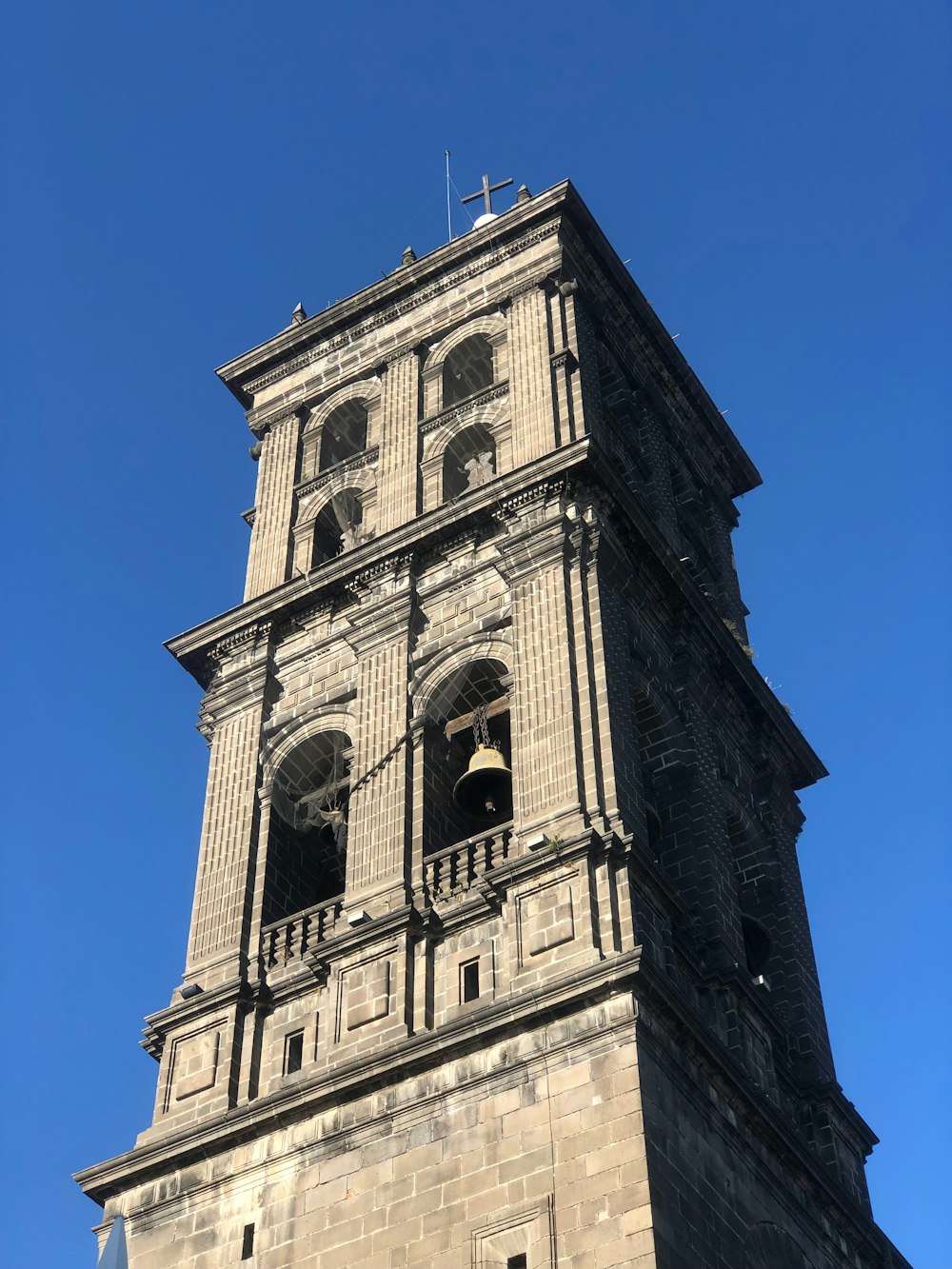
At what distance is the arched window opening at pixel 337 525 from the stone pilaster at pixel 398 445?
1283mm

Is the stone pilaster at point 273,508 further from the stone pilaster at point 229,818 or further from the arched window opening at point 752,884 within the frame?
the arched window opening at point 752,884

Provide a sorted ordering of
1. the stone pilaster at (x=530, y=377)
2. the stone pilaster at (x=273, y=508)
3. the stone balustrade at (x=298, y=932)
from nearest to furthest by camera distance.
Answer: the stone balustrade at (x=298, y=932) → the stone pilaster at (x=530, y=377) → the stone pilaster at (x=273, y=508)

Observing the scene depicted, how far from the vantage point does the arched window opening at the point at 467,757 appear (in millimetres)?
32594

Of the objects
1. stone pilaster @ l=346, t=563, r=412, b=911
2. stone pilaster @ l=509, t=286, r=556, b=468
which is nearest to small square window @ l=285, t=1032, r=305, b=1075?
stone pilaster @ l=346, t=563, r=412, b=911

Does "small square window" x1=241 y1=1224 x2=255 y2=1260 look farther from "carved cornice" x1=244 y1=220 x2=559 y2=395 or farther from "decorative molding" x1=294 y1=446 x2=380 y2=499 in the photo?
"carved cornice" x1=244 y1=220 x2=559 y2=395

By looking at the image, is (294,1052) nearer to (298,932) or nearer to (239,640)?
(298,932)

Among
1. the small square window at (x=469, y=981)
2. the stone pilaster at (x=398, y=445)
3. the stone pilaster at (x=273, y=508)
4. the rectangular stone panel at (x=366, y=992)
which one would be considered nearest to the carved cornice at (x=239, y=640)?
the stone pilaster at (x=273, y=508)

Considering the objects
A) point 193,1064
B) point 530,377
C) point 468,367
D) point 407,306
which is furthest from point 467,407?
point 193,1064

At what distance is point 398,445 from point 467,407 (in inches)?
58.3

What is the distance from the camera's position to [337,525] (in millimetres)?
41312

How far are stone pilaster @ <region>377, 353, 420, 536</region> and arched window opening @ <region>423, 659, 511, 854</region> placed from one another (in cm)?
399

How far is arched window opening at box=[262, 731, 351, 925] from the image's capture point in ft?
112

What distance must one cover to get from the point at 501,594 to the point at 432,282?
11.3m

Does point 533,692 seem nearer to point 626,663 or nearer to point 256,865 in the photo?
point 626,663
